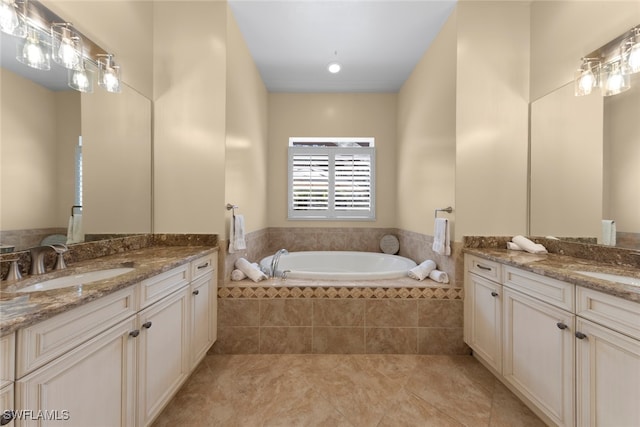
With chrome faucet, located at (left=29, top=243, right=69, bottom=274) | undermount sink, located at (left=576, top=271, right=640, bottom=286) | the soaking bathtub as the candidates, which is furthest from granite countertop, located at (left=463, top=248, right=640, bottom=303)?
chrome faucet, located at (left=29, top=243, right=69, bottom=274)

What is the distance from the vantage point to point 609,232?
154cm

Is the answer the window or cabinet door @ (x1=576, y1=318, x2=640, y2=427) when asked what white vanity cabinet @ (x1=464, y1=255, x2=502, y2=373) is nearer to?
cabinet door @ (x1=576, y1=318, x2=640, y2=427)

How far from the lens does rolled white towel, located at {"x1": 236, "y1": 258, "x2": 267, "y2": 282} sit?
86.4 inches

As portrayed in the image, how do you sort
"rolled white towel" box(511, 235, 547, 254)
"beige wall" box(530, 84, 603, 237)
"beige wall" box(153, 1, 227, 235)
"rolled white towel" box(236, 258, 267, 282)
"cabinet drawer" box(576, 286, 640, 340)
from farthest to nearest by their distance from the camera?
"rolled white towel" box(236, 258, 267, 282), "beige wall" box(153, 1, 227, 235), "rolled white towel" box(511, 235, 547, 254), "beige wall" box(530, 84, 603, 237), "cabinet drawer" box(576, 286, 640, 340)

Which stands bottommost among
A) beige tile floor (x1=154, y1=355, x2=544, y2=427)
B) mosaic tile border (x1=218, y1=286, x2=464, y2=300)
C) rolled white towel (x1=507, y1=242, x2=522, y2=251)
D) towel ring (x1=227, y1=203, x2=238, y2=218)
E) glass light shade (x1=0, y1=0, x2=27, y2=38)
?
beige tile floor (x1=154, y1=355, x2=544, y2=427)

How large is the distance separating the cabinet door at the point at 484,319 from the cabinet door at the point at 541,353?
59 millimetres

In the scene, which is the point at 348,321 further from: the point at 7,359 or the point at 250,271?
the point at 7,359

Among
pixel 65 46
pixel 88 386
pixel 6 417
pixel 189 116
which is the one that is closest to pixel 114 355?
pixel 88 386

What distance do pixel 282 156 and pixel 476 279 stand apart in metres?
2.63

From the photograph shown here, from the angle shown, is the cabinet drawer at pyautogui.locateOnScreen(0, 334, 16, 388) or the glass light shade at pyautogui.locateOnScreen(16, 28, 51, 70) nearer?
the cabinet drawer at pyautogui.locateOnScreen(0, 334, 16, 388)

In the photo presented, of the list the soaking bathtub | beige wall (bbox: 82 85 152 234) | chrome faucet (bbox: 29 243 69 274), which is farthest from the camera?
the soaking bathtub

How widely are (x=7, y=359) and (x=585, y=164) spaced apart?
9.32 ft

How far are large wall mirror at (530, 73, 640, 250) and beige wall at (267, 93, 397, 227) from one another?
1.66 meters

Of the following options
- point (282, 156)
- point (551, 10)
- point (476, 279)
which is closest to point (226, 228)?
point (282, 156)
